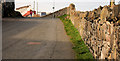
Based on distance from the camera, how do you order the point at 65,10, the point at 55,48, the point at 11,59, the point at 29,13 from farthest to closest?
the point at 29,13
the point at 65,10
the point at 55,48
the point at 11,59

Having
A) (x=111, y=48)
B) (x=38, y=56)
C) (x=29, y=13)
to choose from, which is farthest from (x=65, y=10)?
(x=111, y=48)

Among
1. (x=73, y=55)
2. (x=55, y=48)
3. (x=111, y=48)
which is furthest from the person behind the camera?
(x=55, y=48)

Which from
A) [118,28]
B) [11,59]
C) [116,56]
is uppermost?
[118,28]

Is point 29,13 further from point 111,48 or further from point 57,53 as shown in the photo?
point 111,48

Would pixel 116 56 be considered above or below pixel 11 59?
above

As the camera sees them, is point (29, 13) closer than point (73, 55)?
No

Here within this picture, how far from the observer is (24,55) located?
845 cm

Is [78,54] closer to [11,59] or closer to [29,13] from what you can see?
[11,59]

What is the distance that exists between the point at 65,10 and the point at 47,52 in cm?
2446

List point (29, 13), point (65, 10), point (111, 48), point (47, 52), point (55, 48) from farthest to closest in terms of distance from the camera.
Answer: point (29, 13), point (65, 10), point (55, 48), point (47, 52), point (111, 48)

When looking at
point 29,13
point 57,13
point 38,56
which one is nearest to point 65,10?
point 57,13

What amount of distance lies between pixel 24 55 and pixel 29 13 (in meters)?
45.5

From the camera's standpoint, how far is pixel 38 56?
830 cm

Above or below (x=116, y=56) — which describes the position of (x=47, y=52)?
below
